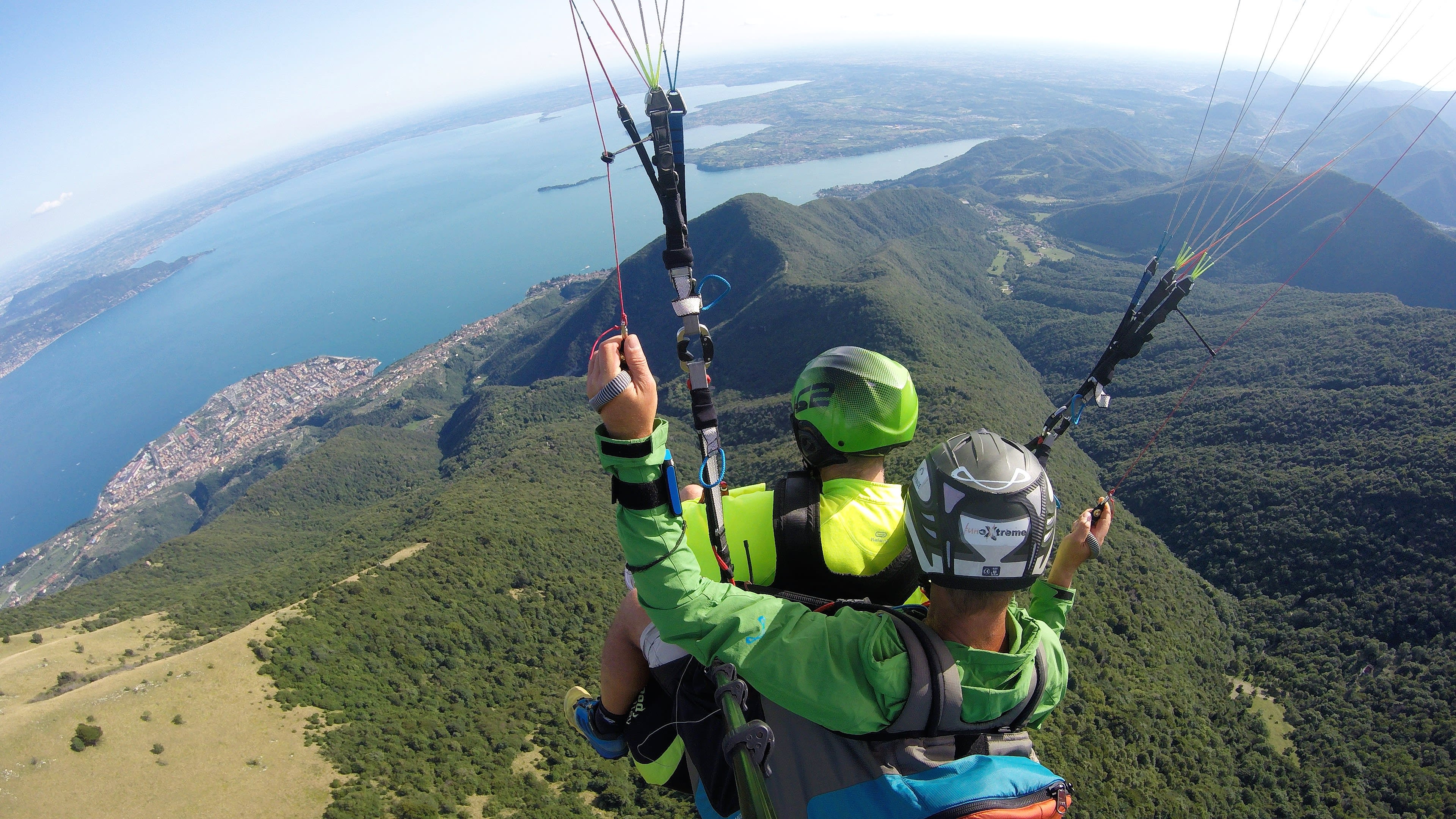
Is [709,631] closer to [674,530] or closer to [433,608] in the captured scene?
[674,530]

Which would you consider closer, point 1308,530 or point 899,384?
point 899,384

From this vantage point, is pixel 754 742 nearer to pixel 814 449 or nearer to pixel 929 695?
pixel 929 695

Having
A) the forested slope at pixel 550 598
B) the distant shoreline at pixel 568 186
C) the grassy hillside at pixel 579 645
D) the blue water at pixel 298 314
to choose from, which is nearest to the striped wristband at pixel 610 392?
the grassy hillside at pixel 579 645

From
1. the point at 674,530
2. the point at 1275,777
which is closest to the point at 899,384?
the point at 674,530

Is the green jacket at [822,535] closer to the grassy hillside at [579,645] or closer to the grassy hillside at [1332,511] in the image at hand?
the grassy hillside at [579,645]

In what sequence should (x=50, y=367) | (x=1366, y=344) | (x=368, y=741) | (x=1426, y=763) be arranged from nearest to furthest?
1. (x=368, y=741)
2. (x=1426, y=763)
3. (x=1366, y=344)
4. (x=50, y=367)

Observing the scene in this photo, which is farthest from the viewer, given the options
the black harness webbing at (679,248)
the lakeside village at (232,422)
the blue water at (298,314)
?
the blue water at (298,314)

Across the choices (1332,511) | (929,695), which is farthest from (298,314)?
(1332,511)
